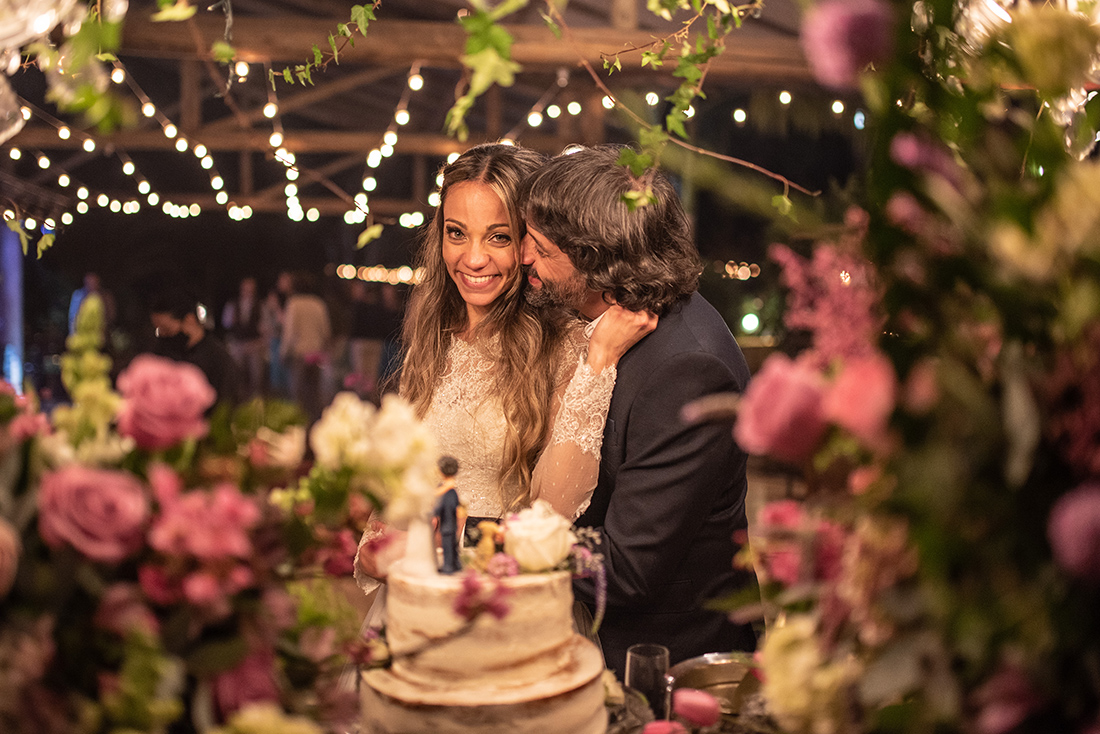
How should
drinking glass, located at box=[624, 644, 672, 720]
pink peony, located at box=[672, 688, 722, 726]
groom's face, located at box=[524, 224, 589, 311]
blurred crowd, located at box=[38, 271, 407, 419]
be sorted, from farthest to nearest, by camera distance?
blurred crowd, located at box=[38, 271, 407, 419]
groom's face, located at box=[524, 224, 589, 311]
drinking glass, located at box=[624, 644, 672, 720]
pink peony, located at box=[672, 688, 722, 726]

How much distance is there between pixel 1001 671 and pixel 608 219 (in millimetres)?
1334

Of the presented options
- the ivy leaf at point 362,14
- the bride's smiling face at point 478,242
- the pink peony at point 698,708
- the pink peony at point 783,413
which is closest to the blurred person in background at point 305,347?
the bride's smiling face at point 478,242

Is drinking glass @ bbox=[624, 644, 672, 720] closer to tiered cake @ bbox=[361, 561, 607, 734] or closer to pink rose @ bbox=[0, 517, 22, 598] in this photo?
tiered cake @ bbox=[361, 561, 607, 734]

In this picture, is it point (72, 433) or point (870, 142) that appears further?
point (72, 433)

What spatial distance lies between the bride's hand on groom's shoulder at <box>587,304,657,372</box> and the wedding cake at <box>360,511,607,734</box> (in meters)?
0.80

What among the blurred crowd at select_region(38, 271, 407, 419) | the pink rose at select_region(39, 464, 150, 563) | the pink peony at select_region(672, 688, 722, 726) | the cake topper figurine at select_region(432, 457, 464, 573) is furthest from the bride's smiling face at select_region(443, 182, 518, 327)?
the blurred crowd at select_region(38, 271, 407, 419)

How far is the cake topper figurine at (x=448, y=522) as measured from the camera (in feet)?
3.71

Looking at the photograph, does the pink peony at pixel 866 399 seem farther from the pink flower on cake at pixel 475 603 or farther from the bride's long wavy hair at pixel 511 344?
the bride's long wavy hair at pixel 511 344

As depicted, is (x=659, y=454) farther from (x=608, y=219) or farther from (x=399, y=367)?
(x=399, y=367)

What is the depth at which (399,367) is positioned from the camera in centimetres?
262

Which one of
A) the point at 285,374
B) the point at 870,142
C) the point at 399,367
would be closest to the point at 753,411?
the point at 870,142

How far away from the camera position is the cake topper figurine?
1.13 m

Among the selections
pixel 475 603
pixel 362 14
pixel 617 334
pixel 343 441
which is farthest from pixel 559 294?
pixel 343 441

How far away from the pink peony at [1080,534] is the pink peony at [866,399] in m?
0.12
